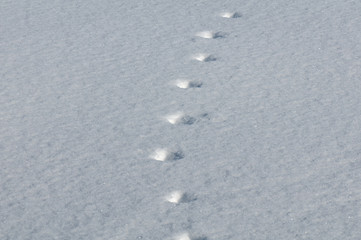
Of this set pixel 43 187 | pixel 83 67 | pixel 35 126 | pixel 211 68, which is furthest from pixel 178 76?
pixel 43 187

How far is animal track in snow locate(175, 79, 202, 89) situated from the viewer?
96.0 inches

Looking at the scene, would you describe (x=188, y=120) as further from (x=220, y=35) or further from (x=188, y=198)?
(x=220, y=35)

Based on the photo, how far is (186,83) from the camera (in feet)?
8.04

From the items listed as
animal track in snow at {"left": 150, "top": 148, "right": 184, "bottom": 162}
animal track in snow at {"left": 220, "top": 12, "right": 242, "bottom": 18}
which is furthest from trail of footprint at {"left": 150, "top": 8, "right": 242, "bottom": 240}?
animal track in snow at {"left": 220, "top": 12, "right": 242, "bottom": 18}

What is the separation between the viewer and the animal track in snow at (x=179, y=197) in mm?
1879

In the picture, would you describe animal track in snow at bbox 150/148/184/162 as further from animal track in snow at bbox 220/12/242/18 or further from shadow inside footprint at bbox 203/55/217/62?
animal track in snow at bbox 220/12/242/18

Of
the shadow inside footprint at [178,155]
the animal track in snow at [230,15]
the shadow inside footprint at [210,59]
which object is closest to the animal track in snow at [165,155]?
the shadow inside footprint at [178,155]

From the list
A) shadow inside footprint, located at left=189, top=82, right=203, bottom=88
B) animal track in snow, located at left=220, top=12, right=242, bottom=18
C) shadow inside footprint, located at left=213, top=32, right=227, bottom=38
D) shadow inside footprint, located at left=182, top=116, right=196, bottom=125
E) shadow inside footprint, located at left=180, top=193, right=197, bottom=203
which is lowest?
shadow inside footprint, located at left=180, top=193, right=197, bottom=203

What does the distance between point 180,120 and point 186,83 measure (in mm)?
251

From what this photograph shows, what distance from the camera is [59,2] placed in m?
3.12

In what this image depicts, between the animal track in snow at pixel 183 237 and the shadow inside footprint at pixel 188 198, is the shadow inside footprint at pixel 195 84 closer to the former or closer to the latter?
the shadow inside footprint at pixel 188 198

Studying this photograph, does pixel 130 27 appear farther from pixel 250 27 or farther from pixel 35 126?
pixel 35 126

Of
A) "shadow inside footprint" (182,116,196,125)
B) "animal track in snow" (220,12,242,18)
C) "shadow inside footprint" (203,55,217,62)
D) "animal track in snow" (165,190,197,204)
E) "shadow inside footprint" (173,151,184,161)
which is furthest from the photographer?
"animal track in snow" (220,12,242,18)

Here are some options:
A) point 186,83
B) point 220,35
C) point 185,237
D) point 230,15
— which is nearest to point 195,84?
point 186,83
